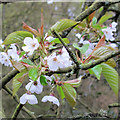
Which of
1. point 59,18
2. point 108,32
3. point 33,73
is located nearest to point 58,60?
point 33,73

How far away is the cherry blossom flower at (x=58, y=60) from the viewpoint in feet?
1.13

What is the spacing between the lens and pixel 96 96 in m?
1.63

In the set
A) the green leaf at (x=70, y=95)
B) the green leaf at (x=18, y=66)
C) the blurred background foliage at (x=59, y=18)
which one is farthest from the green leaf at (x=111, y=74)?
the blurred background foliage at (x=59, y=18)

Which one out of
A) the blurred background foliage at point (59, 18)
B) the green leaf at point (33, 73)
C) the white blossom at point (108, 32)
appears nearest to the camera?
the green leaf at point (33, 73)

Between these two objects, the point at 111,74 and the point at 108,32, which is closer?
the point at 111,74

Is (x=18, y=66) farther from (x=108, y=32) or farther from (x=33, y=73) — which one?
(x=108, y=32)

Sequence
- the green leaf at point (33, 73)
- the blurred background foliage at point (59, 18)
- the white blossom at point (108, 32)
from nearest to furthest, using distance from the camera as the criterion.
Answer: the green leaf at point (33, 73)
the white blossom at point (108, 32)
the blurred background foliage at point (59, 18)

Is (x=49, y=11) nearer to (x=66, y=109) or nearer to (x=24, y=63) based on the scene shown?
(x=66, y=109)

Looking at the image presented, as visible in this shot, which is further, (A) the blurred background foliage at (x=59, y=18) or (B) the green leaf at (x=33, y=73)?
(A) the blurred background foliage at (x=59, y=18)

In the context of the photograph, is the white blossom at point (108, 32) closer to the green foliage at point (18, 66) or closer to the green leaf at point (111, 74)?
the green leaf at point (111, 74)

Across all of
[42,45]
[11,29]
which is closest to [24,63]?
[42,45]

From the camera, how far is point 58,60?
36 centimetres

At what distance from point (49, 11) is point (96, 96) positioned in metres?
1.11

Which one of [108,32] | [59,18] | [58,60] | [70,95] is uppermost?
[59,18]
